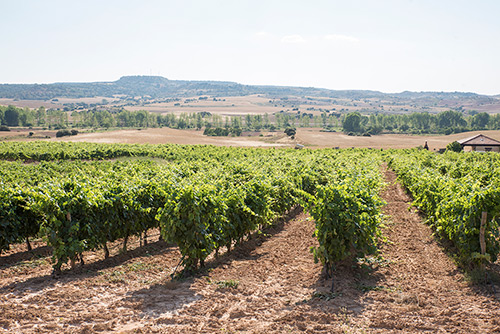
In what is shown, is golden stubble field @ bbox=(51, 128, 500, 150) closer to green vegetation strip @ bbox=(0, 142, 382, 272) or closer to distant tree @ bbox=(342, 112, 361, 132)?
distant tree @ bbox=(342, 112, 361, 132)

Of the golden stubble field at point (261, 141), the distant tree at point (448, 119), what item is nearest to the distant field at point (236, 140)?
the golden stubble field at point (261, 141)

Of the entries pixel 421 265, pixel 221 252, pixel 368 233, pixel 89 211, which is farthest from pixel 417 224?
pixel 89 211

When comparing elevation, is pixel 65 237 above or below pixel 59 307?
above

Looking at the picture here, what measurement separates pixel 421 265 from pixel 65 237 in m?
10.3

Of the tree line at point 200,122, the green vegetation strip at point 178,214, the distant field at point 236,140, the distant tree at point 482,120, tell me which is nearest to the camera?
the green vegetation strip at point 178,214

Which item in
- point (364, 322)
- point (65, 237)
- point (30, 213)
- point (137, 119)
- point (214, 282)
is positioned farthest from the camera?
point (137, 119)

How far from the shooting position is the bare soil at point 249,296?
7.70m

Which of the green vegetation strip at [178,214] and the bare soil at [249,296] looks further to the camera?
the green vegetation strip at [178,214]

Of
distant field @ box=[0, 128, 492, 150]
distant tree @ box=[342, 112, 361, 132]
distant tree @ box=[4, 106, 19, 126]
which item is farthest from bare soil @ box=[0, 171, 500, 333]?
distant tree @ box=[4, 106, 19, 126]

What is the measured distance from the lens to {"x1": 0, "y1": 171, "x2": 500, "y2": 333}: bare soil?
25.3ft

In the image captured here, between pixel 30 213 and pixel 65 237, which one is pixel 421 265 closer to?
pixel 65 237

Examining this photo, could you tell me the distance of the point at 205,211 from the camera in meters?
10.9

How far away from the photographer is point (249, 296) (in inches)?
366

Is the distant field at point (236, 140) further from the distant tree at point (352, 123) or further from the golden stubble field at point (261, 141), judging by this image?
the distant tree at point (352, 123)
